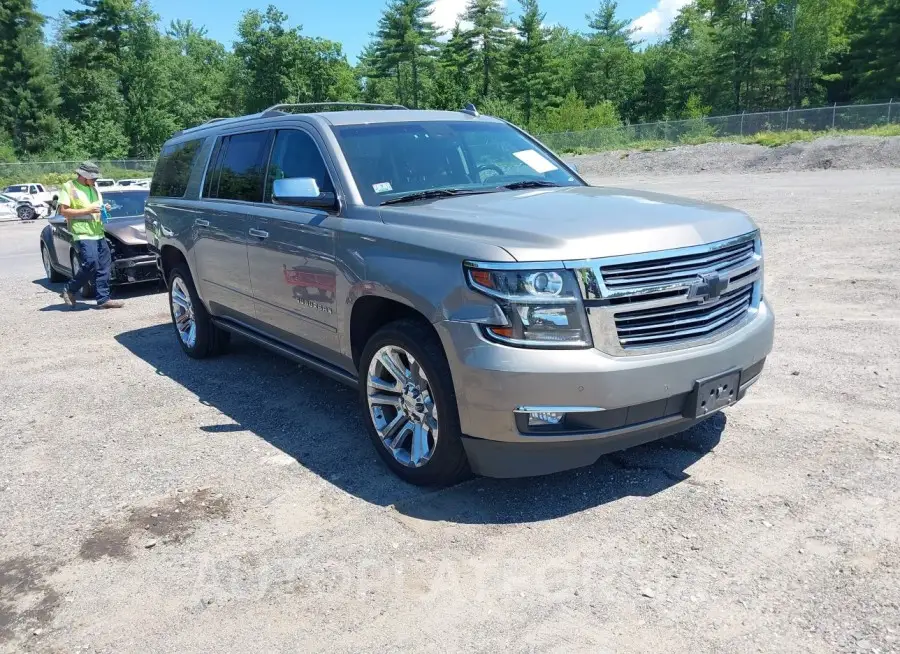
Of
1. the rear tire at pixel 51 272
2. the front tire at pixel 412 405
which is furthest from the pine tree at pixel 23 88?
the front tire at pixel 412 405

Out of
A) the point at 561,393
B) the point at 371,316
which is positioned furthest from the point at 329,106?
the point at 561,393

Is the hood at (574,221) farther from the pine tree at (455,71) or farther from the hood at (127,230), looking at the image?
the pine tree at (455,71)

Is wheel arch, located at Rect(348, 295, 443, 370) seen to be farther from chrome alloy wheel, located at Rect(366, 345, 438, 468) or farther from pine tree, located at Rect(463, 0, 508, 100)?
pine tree, located at Rect(463, 0, 508, 100)

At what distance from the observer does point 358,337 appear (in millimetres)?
4473

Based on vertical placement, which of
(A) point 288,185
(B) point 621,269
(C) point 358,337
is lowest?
(C) point 358,337

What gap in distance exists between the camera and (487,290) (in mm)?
3430

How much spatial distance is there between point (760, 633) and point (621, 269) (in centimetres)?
159

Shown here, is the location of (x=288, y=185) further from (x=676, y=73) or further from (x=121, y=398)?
(x=676, y=73)

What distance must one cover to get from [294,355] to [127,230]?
6721mm

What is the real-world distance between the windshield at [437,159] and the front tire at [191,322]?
9.09 feet

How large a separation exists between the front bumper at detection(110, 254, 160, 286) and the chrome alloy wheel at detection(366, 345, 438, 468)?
7492mm

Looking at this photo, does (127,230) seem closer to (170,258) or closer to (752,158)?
(170,258)

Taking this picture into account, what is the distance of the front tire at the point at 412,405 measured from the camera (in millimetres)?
3740

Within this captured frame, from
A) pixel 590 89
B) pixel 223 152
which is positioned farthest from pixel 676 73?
pixel 223 152
